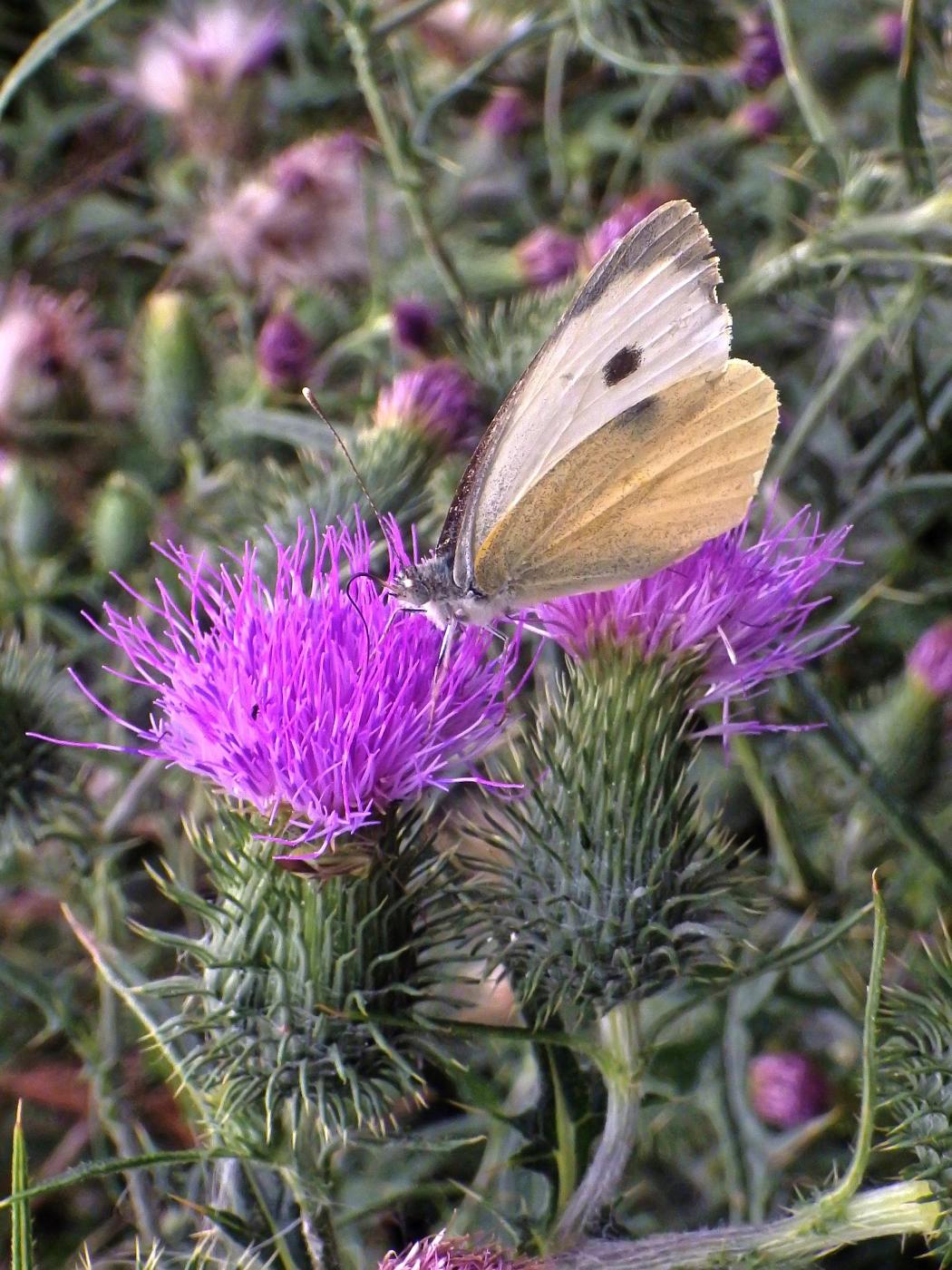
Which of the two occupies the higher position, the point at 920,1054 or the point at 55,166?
the point at 55,166

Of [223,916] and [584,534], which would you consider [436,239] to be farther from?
[223,916]

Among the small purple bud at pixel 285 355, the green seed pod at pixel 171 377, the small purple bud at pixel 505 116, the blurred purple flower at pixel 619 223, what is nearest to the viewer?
the blurred purple flower at pixel 619 223

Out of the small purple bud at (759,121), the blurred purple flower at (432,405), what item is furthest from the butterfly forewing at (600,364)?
the small purple bud at (759,121)

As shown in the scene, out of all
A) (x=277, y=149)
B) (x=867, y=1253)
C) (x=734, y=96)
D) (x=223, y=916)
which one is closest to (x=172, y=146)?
(x=277, y=149)

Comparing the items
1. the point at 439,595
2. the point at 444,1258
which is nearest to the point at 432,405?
the point at 439,595

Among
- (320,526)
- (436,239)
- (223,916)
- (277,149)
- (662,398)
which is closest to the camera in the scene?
(223,916)

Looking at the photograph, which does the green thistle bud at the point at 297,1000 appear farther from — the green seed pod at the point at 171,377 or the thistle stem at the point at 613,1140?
the green seed pod at the point at 171,377

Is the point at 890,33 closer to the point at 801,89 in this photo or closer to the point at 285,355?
the point at 801,89
